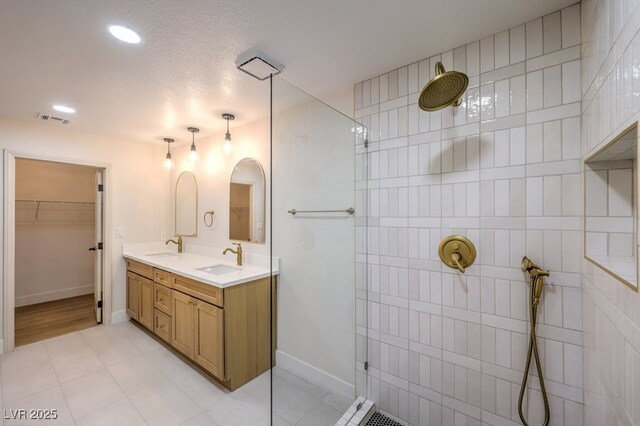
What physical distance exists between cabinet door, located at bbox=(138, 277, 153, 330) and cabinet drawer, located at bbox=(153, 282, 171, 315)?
3.7 inches

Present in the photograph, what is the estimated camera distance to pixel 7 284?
8.56 feet

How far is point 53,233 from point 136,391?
3.46 meters

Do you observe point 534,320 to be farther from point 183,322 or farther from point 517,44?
point 183,322

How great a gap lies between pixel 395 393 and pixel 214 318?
1.38 m

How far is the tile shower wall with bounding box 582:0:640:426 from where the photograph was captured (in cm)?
71

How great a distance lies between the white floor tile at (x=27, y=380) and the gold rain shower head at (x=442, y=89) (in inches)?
131

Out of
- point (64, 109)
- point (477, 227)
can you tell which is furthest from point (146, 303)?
point (477, 227)

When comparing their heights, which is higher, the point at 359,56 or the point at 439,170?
the point at 359,56

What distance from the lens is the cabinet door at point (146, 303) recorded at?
2.90 metres

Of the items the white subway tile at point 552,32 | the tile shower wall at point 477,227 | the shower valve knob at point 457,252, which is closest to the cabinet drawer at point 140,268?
the tile shower wall at point 477,227

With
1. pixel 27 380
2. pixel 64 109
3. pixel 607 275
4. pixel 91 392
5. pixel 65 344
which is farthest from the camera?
pixel 65 344

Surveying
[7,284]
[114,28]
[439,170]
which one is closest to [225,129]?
[114,28]

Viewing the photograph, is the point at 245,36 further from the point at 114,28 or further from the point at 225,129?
the point at 225,129

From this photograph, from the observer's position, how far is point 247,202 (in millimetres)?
2738
